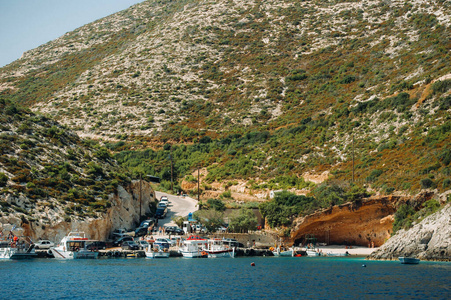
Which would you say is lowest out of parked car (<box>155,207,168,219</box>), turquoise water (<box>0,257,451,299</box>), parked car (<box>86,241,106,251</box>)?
turquoise water (<box>0,257,451,299</box>)

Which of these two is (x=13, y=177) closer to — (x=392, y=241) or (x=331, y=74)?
(x=392, y=241)

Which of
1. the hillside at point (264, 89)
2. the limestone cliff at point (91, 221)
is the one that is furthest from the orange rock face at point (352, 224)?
the limestone cliff at point (91, 221)

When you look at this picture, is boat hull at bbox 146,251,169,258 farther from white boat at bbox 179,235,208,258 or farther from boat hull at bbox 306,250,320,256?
boat hull at bbox 306,250,320,256

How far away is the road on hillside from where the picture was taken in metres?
68.3

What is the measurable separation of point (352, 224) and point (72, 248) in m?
28.9

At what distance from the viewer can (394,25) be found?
10681 cm

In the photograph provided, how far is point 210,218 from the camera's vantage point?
64.1m

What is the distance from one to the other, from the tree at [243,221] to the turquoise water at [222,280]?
1356 centimetres

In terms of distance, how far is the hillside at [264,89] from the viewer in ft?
227

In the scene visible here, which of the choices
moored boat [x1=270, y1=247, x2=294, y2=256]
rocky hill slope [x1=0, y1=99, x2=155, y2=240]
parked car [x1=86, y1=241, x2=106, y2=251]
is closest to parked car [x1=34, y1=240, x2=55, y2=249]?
rocky hill slope [x1=0, y1=99, x2=155, y2=240]

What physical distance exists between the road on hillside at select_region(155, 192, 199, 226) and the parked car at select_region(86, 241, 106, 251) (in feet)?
43.2

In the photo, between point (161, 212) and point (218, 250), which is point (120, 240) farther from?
point (161, 212)

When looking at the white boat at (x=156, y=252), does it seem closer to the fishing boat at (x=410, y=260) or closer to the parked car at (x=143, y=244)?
the parked car at (x=143, y=244)

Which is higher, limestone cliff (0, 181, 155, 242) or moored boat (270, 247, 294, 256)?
limestone cliff (0, 181, 155, 242)
